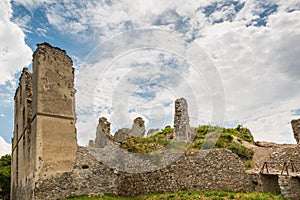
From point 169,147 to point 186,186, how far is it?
3256 millimetres

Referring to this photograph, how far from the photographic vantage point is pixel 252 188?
49.8 ft

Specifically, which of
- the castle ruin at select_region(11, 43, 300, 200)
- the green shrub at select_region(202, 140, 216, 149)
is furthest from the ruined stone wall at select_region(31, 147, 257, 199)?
the green shrub at select_region(202, 140, 216, 149)

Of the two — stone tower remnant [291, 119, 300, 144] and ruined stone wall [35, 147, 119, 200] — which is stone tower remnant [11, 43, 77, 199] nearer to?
ruined stone wall [35, 147, 119, 200]

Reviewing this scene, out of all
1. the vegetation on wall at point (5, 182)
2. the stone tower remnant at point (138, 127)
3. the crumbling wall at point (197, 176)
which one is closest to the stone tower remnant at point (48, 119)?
the crumbling wall at point (197, 176)

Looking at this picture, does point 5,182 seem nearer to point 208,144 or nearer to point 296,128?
point 208,144

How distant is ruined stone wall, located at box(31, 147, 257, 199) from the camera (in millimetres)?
15141

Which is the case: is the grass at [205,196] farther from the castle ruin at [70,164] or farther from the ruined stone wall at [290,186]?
the castle ruin at [70,164]

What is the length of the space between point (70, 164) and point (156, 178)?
15.1 feet

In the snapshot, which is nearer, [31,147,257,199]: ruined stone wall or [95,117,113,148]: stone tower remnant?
[31,147,257,199]: ruined stone wall

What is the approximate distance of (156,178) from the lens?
16891 mm

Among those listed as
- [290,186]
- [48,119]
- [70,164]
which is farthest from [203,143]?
[48,119]

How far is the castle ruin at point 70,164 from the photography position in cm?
1491

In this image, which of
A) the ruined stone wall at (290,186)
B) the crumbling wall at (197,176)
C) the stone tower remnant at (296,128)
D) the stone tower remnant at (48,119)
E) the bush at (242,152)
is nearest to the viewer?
the ruined stone wall at (290,186)

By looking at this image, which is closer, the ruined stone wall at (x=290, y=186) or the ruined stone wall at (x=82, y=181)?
A: the ruined stone wall at (x=290, y=186)
